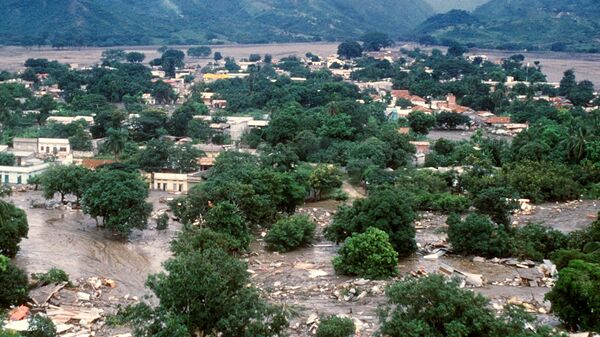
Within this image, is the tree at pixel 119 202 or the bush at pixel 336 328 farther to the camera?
the tree at pixel 119 202

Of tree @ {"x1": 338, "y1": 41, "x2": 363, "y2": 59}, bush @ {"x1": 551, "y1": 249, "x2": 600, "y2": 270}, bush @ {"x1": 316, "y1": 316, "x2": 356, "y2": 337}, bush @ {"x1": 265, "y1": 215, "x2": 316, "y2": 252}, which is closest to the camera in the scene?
bush @ {"x1": 316, "y1": 316, "x2": 356, "y2": 337}

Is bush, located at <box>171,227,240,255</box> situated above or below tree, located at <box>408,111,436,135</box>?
below

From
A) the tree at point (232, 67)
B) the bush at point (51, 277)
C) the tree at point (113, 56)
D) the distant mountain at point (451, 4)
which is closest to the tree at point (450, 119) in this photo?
the bush at point (51, 277)

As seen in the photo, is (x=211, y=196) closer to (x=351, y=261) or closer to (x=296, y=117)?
(x=351, y=261)

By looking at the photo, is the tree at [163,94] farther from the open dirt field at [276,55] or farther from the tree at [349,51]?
the tree at [349,51]

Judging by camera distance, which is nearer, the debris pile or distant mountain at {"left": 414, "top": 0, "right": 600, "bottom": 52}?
the debris pile

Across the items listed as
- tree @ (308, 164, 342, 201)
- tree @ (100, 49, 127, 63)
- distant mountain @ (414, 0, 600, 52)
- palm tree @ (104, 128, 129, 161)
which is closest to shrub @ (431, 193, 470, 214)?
tree @ (308, 164, 342, 201)

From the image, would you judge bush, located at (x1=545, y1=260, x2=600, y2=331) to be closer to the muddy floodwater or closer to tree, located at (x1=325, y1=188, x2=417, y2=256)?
tree, located at (x1=325, y1=188, x2=417, y2=256)
